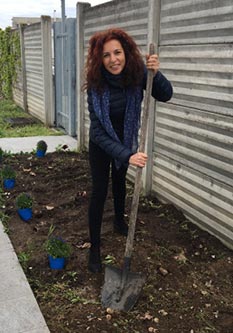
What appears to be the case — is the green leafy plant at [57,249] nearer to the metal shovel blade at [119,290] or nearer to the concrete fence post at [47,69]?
the metal shovel blade at [119,290]

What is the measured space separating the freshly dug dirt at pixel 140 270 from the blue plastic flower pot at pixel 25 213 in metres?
0.08

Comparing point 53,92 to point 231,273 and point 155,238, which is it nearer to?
point 155,238

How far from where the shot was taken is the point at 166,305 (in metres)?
2.86

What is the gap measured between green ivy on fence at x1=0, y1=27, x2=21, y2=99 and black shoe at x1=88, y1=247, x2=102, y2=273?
31.7ft

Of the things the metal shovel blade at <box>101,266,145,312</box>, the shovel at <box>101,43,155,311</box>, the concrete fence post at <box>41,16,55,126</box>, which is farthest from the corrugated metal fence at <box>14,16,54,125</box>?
the metal shovel blade at <box>101,266,145,312</box>

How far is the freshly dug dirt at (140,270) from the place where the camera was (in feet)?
8.87

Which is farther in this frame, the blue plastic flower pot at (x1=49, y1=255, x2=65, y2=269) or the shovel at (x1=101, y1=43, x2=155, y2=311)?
the blue plastic flower pot at (x1=49, y1=255, x2=65, y2=269)

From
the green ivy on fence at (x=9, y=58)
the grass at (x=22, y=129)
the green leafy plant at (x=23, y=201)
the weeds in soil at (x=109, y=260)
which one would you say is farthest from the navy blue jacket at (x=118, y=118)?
the green ivy on fence at (x=9, y=58)

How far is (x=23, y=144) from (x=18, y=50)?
5113 millimetres

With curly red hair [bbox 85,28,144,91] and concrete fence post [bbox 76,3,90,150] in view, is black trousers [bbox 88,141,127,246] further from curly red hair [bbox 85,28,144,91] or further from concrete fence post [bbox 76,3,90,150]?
concrete fence post [bbox 76,3,90,150]

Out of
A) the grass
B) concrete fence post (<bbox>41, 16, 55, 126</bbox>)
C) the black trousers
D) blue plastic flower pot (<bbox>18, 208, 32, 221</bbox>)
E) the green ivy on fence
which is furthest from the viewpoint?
the green ivy on fence

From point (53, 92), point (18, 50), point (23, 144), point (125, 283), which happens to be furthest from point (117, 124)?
point (18, 50)

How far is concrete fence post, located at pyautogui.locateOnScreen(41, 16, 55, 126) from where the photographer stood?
8977mm

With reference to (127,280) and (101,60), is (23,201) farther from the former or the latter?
(101,60)
